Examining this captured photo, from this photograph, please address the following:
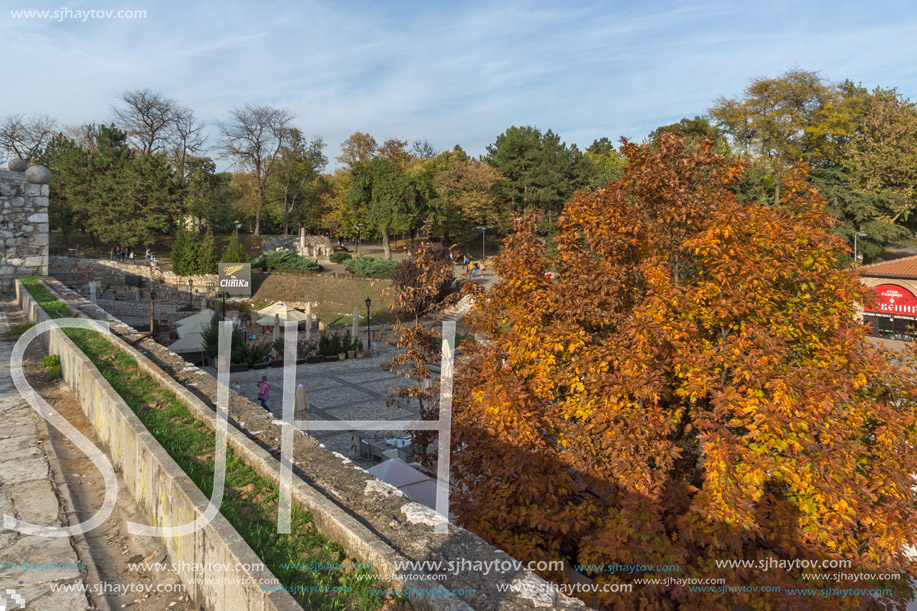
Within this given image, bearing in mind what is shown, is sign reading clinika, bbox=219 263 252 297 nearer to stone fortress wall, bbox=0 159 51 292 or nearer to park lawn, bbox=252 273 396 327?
park lawn, bbox=252 273 396 327

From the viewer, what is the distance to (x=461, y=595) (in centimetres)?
317

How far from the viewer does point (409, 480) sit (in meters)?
8.05

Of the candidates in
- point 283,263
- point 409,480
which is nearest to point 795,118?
point 283,263

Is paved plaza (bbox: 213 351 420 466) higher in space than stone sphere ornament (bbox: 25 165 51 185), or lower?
lower

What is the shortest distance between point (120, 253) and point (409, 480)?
43.2 m

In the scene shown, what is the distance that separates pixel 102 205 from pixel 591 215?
45985 mm

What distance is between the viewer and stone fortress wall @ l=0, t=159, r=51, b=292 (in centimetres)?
1711

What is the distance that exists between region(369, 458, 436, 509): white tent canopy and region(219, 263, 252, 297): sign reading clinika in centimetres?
3306

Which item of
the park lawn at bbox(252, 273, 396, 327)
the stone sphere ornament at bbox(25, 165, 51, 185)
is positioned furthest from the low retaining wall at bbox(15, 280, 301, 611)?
the park lawn at bbox(252, 273, 396, 327)

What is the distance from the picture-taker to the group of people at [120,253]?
40.9 metres

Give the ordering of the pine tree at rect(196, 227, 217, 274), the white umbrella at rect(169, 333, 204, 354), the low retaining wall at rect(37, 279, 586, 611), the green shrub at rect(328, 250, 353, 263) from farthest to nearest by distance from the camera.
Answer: the green shrub at rect(328, 250, 353, 263) < the pine tree at rect(196, 227, 217, 274) < the white umbrella at rect(169, 333, 204, 354) < the low retaining wall at rect(37, 279, 586, 611)

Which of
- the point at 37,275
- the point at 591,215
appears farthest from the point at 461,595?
the point at 37,275

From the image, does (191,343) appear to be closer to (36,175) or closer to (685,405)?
(36,175)

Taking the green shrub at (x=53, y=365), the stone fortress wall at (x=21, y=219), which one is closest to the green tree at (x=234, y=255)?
the stone fortress wall at (x=21, y=219)
